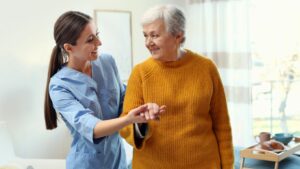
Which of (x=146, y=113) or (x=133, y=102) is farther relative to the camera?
(x=133, y=102)

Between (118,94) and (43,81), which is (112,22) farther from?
(118,94)

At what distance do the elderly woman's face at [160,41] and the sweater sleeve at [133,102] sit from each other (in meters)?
0.11

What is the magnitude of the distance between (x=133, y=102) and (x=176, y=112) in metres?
0.16

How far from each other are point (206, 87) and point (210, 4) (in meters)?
2.22

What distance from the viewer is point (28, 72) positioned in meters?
2.83

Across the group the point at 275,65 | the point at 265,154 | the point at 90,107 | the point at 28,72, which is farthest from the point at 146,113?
the point at 275,65

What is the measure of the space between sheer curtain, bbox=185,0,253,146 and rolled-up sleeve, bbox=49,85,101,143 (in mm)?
2176

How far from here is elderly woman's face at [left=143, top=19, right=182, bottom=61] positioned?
1.38 m

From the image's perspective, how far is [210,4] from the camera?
3504mm

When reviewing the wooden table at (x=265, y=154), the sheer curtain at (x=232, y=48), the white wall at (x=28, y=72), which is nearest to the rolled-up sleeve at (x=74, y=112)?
the wooden table at (x=265, y=154)

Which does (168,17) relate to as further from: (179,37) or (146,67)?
(146,67)

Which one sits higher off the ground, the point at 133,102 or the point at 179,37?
the point at 179,37

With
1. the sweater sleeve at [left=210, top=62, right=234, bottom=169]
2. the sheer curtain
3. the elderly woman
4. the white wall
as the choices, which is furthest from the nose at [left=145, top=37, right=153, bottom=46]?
the sheer curtain

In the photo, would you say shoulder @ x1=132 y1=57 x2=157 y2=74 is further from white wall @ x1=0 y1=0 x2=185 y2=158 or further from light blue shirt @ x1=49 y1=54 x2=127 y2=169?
white wall @ x1=0 y1=0 x2=185 y2=158
